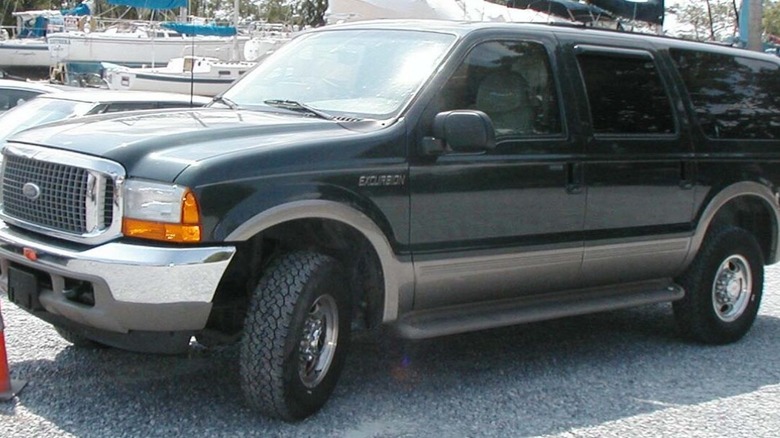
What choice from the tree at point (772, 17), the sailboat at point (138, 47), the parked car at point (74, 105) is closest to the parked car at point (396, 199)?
the parked car at point (74, 105)

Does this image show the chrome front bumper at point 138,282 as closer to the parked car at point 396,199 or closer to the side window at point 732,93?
the parked car at point 396,199

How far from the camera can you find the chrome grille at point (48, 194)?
477 cm

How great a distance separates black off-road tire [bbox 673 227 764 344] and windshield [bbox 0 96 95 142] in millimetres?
5261

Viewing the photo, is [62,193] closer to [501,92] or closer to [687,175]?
[501,92]

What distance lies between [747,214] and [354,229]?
3.65 metres

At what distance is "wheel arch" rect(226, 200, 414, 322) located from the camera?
472cm

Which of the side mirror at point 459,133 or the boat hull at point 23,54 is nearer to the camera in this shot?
the side mirror at point 459,133

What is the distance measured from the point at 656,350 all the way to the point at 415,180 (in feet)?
8.59

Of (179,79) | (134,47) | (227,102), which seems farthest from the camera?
(134,47)

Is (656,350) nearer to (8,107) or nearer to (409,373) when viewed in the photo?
(409,373)

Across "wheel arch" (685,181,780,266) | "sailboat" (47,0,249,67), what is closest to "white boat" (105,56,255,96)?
"sailboat" (47,0,249,67)

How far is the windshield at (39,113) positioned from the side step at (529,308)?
465 cm

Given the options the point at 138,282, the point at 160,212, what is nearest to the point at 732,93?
the point at 160,212

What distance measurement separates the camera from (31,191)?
5035mm
